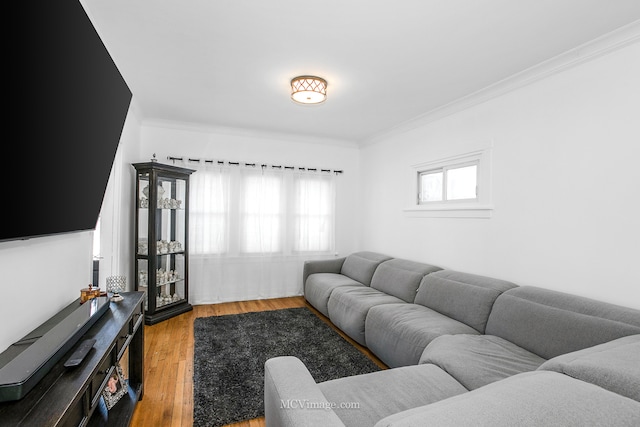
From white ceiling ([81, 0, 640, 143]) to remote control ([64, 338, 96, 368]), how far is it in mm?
1853

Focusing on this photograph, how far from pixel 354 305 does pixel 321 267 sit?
4.84 ft

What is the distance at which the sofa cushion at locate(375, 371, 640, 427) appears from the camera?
0.77 m

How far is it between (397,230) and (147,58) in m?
3.41

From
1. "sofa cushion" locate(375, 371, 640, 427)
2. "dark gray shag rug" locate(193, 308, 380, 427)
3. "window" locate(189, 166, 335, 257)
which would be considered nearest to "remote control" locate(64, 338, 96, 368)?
"dark gray shag rug" locate(193, 308, 380, 427)

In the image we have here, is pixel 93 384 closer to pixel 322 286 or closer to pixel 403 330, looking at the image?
pixel 403 330

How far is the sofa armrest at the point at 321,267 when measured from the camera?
4.58m

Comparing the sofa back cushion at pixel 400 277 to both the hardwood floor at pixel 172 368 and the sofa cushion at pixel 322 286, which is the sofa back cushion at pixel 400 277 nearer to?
the sofa cushion at pixel 322 286

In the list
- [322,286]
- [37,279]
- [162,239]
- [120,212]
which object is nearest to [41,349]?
[37,279]

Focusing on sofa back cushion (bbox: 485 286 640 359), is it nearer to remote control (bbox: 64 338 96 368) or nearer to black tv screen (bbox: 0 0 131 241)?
remote control (bbox: 64 338 96 368)

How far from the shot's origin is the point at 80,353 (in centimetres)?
132

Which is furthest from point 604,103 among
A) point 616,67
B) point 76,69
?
point 76,69

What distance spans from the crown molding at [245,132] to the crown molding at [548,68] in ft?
5.26

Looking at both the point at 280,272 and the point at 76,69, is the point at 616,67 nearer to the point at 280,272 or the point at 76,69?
the point at 76,69

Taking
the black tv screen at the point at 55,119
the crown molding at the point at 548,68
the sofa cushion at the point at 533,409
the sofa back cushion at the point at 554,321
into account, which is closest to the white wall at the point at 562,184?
the crown molding at the point at 548,68
